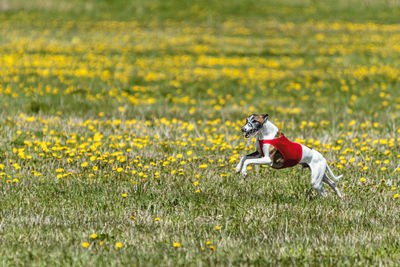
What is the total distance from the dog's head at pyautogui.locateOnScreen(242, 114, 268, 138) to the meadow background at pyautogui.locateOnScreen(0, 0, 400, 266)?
0.77 m

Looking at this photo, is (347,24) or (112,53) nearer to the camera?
(112,53)

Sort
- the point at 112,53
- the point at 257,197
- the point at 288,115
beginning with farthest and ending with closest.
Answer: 1. the point at 112,53
2. the point at 288,115
3. the point at 257,197

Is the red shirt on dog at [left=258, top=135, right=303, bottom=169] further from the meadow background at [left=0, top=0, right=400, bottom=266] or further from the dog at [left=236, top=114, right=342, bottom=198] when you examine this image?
the meadow background at [left=0, top=0, right=400, bottom=266]

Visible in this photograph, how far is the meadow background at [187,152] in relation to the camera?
4.71m

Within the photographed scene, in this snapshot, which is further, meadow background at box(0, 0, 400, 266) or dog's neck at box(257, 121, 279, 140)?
dog's neck at box(257, 121, 279, 140)

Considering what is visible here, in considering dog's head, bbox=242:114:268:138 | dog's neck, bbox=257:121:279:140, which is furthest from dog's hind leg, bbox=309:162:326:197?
dog's head, bbox=242:114:268:138

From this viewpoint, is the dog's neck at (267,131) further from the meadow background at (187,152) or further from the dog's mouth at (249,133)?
the meadow background at (187,152)

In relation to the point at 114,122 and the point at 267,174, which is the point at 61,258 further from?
the point at 114,122

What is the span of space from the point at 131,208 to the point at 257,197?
54.6 inches

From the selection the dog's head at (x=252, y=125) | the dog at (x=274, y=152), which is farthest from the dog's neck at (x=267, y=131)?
the dog's head at (x=252, y=125)

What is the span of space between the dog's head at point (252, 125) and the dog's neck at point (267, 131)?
12cm

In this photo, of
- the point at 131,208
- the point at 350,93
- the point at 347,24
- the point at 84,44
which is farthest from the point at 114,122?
the point at 347,24

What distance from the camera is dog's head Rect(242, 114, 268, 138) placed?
5520mm

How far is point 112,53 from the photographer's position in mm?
21219
